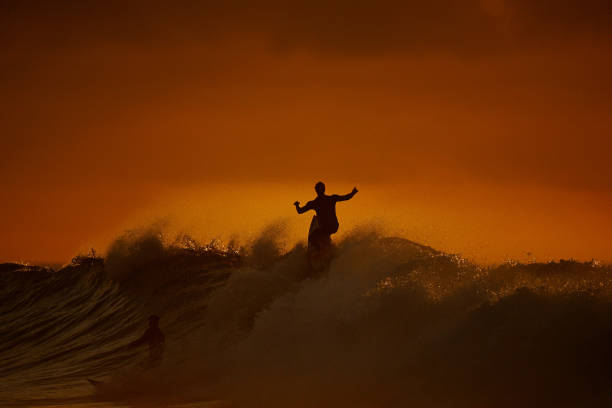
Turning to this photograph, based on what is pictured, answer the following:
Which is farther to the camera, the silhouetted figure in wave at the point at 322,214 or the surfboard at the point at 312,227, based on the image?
the surfboard at the point at 312,227

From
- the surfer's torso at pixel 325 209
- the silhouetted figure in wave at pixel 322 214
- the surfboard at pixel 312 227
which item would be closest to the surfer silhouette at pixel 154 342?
the surfboard at pixel 312 227

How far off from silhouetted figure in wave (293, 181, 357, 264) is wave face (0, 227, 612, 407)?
1.74 ft

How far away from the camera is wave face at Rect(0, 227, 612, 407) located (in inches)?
395

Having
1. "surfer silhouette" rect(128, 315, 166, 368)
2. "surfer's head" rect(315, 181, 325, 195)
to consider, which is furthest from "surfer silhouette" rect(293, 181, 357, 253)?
"surfer silhouette" rect(128, 315, 166, 368)

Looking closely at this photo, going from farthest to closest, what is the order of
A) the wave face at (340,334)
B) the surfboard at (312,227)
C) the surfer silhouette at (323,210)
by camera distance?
1. the surfboard at (312,227)
2. the surfer silhouette at (323,210)
3. the wave face at (340,334)

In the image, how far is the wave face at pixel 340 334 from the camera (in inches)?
395

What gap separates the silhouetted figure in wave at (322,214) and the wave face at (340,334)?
0.53 meters

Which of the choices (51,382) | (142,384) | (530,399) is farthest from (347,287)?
(51,382)

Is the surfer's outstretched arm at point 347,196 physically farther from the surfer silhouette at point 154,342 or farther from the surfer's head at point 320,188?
the surfer silhouette at point 154,342

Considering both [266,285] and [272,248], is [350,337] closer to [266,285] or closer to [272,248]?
[266,285]

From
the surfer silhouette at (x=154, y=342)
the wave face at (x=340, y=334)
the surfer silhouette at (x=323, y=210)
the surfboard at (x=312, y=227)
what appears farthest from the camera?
the surfboard at (x=312, y=227)

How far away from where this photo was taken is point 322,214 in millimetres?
16422

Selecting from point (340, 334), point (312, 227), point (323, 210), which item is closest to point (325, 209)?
point (323, 210)

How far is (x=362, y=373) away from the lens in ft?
38.4
